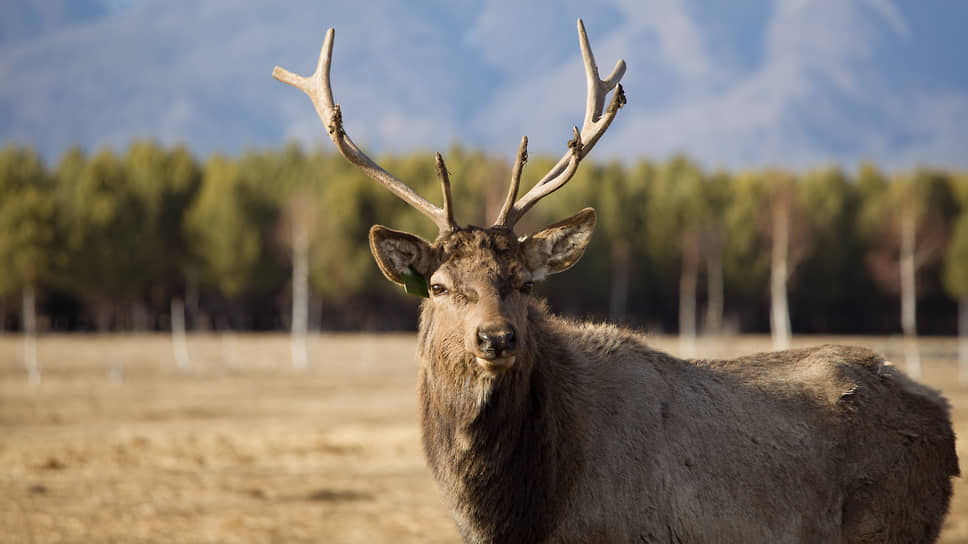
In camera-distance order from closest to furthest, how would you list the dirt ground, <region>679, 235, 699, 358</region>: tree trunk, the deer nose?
1. the deer nose
2. the dirt ground
3. <region>679, 235, 699, 358</region>: tree trunk

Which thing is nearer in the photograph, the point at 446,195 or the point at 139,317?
the point at 446,195

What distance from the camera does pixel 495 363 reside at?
465cm

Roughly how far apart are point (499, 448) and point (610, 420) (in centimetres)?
77

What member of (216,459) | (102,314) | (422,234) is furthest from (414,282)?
(102,314)

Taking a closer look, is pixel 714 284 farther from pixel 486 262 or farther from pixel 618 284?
pixel 486 262

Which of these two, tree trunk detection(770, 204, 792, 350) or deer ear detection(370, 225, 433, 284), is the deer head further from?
tree trunk detection(770, 204, 792, 350)

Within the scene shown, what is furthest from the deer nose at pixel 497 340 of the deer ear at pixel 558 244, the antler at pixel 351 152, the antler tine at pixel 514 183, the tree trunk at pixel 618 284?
the tree trunk at pixel 618 284

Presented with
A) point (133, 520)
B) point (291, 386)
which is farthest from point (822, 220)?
point (133, 520)

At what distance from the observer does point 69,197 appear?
54344 millimetres

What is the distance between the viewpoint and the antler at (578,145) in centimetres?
538

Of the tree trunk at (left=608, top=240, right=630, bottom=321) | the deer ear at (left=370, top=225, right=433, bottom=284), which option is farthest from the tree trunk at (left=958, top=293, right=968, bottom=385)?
the deer ear at (left=370, top=225, right=433, bottom=284)

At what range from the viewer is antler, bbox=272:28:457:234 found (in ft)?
17.2

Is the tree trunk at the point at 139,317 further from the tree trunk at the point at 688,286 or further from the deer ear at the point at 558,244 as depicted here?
the deer ear at the point at 558,244

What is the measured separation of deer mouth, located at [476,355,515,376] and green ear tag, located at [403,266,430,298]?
2.52ft
